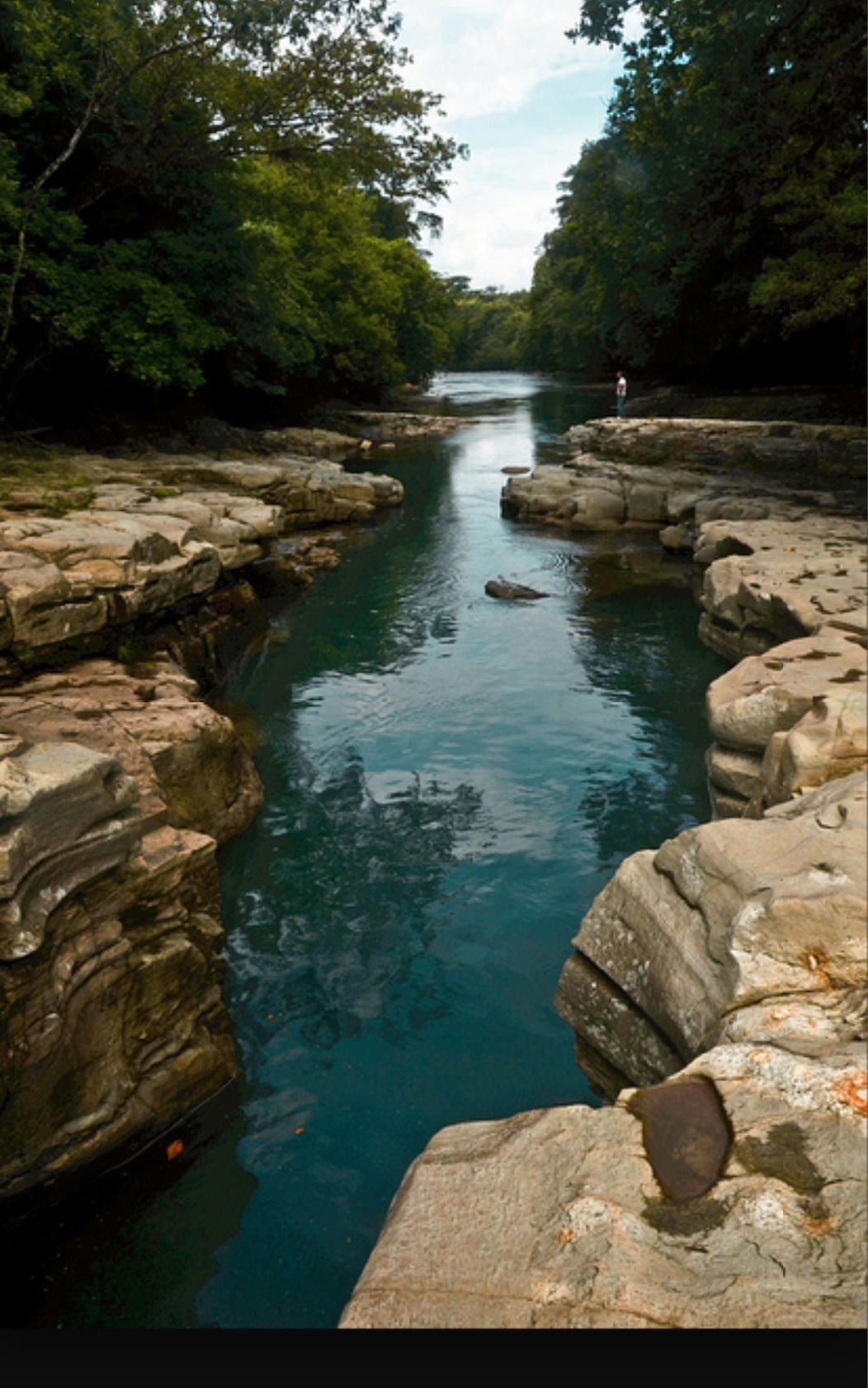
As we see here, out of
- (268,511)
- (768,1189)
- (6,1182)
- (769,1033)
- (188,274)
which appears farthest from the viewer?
(188,274)

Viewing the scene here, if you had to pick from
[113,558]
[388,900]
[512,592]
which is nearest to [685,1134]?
[388,900]

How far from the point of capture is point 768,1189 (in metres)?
2.35

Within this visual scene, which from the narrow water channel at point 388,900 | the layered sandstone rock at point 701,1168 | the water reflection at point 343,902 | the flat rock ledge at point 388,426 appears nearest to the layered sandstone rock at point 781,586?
the narrow water channel at point 388,900

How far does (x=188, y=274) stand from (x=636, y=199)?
33.9 feet

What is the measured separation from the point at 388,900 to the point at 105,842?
2671 mm

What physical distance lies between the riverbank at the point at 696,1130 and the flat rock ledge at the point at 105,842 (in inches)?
91.4

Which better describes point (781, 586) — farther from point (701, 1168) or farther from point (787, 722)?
point (701, 1168)

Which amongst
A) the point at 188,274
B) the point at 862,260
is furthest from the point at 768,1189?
the point at 188,274

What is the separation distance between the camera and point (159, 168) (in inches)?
699

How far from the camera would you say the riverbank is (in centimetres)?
215

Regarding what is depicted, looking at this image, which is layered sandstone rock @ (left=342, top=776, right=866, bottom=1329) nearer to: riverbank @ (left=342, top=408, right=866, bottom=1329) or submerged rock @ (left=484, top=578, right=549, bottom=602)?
riverbank @ (left=342, top=408, right=866, bottom=1329)

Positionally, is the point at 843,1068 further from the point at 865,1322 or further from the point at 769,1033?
the point at 865,1322

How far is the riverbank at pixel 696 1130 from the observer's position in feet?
7.05

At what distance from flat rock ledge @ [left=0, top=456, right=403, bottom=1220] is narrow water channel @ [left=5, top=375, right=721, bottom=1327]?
14.8 inches
